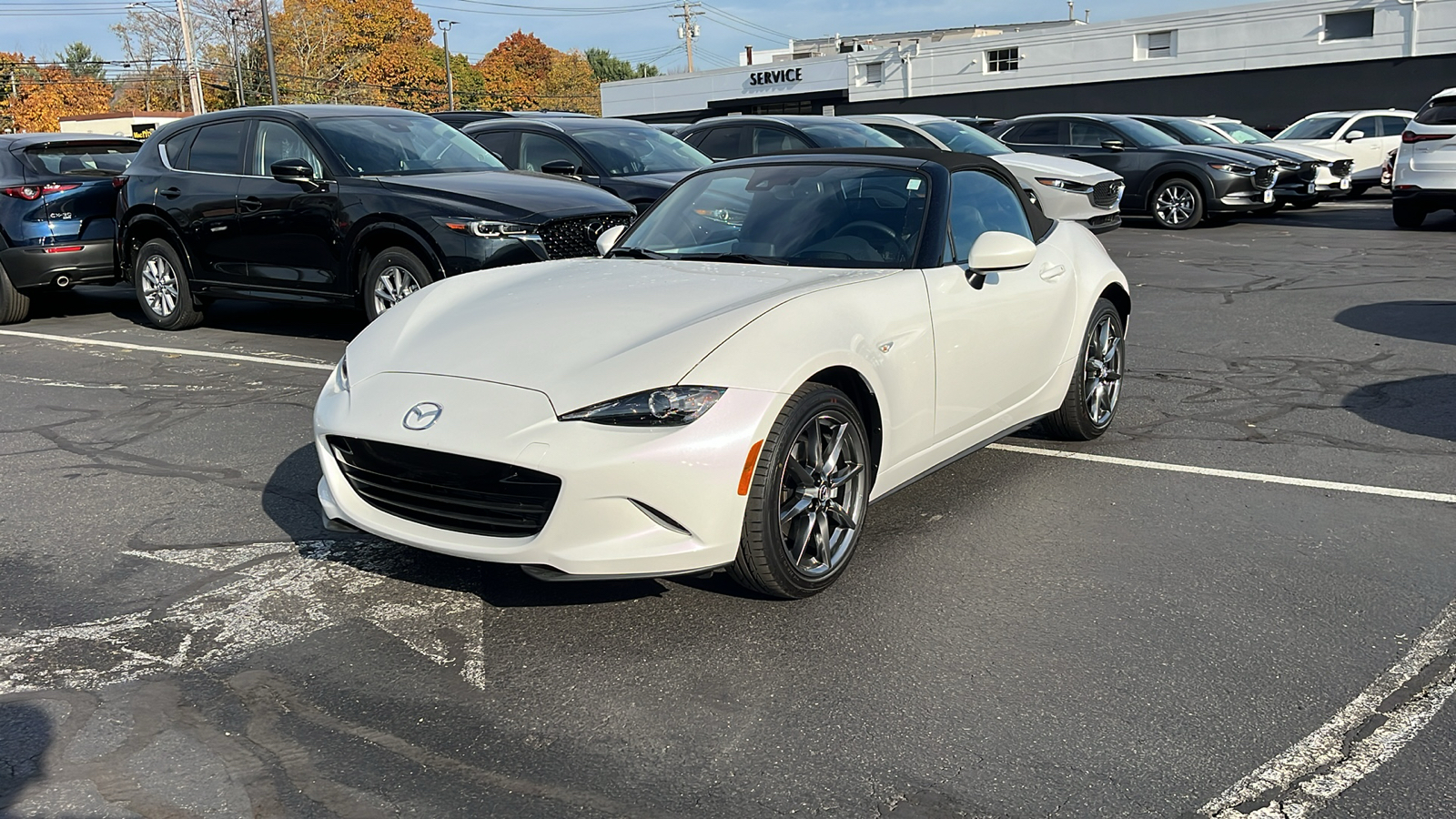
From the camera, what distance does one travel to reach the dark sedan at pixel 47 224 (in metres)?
10.8

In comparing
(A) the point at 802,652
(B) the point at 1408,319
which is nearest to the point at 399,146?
(A) the point at 802,652

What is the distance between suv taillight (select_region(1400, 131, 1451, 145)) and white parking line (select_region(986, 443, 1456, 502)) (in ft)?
38.7

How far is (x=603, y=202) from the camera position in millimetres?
8992

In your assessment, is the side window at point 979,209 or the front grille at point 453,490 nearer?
the front grille at point 453,490

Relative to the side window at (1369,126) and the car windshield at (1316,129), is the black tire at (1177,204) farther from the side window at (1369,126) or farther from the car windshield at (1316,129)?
the side window at (1369,126)

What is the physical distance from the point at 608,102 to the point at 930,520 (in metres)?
53.5

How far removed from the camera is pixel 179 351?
9.25 m

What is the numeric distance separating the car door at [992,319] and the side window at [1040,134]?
1331cm

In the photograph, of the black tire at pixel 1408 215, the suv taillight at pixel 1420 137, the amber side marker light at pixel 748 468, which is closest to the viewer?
the amber side marker light at pixel 748 468

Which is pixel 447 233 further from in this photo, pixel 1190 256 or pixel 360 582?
pixel 1190 256

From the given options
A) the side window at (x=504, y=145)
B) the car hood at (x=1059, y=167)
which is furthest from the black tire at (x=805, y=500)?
the car hood at (x=1059, y=167)

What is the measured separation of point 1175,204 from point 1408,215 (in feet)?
9.40

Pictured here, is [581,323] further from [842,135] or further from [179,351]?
[842,135]

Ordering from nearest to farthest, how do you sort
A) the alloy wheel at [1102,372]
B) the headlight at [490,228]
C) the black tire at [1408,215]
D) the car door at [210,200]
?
the alloy wheel at [1102,372] → the headlight at [490,228] → the car door at [210,200] → the black tire at [1408,215]
